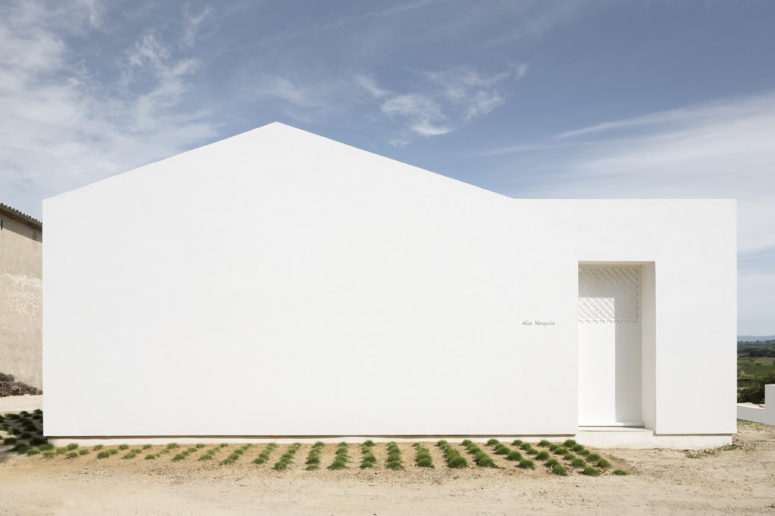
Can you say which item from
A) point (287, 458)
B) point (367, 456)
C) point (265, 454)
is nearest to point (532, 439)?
point (367, 456)

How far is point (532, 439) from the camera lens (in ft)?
42.6

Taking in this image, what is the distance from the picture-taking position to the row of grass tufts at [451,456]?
11094 mm

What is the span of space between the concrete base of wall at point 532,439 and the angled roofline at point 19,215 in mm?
14018

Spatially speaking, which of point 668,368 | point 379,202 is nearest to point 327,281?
point 379,202

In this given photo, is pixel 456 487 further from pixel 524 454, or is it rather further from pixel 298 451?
pixel 298 451

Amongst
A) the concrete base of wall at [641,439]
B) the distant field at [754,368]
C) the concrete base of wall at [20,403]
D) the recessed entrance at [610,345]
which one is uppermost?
the recessed entrance at [610,345]

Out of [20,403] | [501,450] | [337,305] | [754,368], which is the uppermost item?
[337,305]

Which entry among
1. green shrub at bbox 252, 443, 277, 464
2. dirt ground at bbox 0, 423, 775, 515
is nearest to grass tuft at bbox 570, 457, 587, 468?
dirt ground at bbox 0, 423, 775, 515

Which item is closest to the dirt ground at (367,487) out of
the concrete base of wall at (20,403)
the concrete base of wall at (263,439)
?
the concrete base of wall at (263,439)

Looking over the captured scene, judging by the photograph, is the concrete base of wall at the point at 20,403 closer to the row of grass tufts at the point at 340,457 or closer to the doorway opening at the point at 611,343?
the row of grass tufts at the point at 340,457

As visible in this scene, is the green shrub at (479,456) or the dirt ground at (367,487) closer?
the dirt ground at (367,487)

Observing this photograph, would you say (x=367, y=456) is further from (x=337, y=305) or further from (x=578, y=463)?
(x=578, y=463)

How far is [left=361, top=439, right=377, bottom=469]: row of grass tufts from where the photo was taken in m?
11.2

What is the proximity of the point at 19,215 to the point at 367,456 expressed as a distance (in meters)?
19.8
